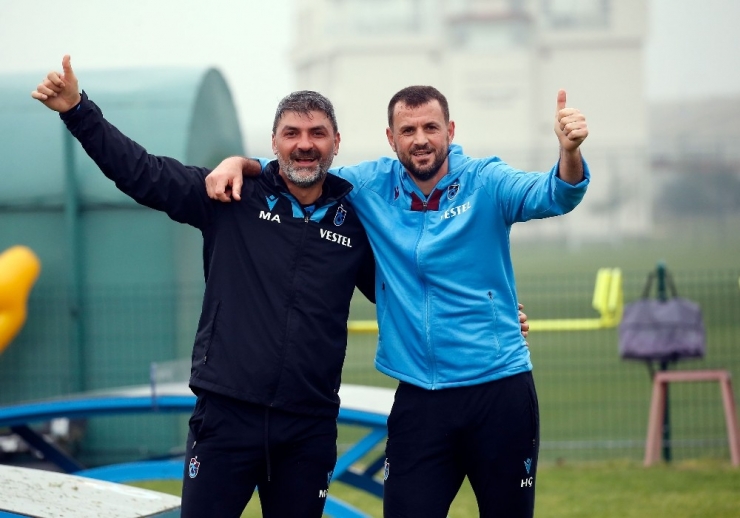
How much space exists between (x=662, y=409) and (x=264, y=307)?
5945 mm

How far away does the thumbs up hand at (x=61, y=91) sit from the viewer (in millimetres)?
3955

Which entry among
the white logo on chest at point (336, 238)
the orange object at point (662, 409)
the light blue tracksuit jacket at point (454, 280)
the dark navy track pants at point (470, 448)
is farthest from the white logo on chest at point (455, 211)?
the orange object at point (662, 409)

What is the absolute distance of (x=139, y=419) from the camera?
9.60 meters

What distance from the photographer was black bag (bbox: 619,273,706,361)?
9156 millimetres

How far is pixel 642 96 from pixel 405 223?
97.5 metres

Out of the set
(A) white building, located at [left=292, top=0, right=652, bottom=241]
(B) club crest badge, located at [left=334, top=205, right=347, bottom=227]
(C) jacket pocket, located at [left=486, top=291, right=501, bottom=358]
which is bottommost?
(C) jacket pocket, located at [left=486, top=291, right=501, bottom=358]

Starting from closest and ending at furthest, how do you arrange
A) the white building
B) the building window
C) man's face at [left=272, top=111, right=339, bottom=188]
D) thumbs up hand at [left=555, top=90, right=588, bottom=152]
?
thumbs up hand at [left=555, top=90, right=588, bottom=152] < man's face at [left=272, top=111, right=339, bottom=188] < the white building < the building window

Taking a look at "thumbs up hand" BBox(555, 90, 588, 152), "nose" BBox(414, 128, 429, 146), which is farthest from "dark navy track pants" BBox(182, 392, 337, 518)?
"thumbs up hand" BBox(555, 90, 588, 152)

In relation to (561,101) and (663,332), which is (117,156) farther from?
(663,332)

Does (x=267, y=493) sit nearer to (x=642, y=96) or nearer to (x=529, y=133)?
(x=529, y=133)

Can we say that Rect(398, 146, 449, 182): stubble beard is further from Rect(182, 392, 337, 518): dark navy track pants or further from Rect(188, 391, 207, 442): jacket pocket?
Rect(188, 391, 207, 442): jacket pocket

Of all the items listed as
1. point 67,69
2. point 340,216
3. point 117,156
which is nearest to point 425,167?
point 340,216

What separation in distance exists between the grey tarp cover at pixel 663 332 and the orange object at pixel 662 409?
182mm

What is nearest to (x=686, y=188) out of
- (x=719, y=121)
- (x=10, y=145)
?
(x=719, y=121)
